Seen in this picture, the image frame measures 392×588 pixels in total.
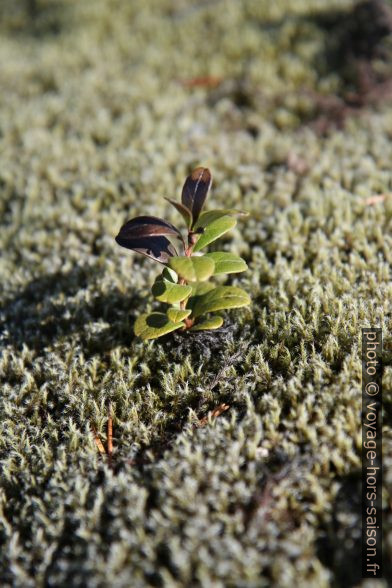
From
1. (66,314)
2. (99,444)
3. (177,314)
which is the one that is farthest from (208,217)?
(99,444)

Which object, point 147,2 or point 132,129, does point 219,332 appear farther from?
point 147,2

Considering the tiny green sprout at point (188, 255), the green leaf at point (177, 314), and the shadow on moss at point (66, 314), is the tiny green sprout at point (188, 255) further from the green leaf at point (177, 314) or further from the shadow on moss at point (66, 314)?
the shadow on moss at point (66, 314)

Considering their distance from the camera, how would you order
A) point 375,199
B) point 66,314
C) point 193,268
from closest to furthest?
point 193,268 → point 66,314 → point 375,199

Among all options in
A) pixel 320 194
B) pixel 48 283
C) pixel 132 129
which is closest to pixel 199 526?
pixel 48 283

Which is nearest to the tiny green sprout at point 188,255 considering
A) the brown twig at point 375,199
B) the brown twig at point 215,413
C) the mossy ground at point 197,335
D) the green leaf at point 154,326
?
the green leaf at point 154,326

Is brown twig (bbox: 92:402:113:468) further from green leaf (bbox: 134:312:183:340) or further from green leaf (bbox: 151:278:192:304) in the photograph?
green leaf (bbox: 151:278:192:304)

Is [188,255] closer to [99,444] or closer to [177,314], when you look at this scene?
[177,314]
